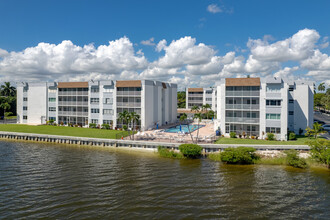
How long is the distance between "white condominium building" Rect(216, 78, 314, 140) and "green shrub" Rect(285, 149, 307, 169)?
1040cm

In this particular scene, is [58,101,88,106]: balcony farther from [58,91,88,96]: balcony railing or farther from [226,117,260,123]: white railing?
[226,117,260,123]: white railing

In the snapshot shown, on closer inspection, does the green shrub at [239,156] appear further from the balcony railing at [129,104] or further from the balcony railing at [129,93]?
the balcony railing at [129,93]

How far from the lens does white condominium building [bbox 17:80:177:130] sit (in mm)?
52278

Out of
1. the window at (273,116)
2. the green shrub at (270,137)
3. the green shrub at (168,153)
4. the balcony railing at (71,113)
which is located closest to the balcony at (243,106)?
the window at (273,116)

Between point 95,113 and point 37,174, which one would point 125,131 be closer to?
point 95,113

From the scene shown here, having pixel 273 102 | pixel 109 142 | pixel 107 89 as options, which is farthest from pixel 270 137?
pixel 107 89

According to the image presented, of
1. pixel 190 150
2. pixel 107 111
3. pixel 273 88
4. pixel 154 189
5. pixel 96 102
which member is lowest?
pixel 154 189

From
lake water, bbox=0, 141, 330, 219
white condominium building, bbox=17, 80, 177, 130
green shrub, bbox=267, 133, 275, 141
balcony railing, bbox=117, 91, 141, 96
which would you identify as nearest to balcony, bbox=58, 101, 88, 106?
white condominium building, bbox=17, 80, 177, 130

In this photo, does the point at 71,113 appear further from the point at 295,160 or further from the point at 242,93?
the point at 295,160

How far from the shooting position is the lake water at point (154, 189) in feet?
59.3

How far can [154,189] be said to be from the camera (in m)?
22.2

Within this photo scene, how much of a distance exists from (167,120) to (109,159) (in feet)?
105

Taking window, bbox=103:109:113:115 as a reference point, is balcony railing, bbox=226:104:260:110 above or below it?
above

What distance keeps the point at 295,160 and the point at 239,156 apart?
6.89m
